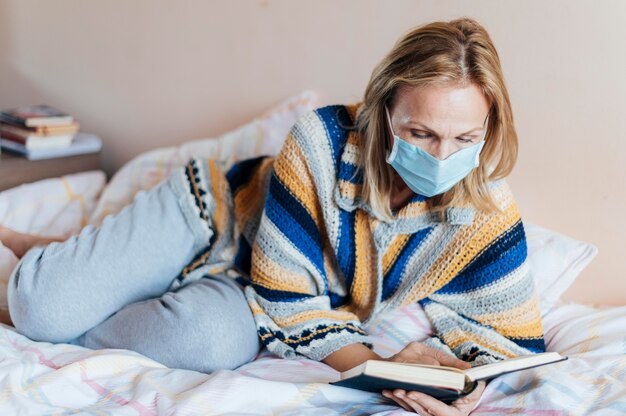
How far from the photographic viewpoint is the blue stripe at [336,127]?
1224 millimetres

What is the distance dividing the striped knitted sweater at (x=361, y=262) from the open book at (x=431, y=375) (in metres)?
0.21

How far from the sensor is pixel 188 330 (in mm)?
1165

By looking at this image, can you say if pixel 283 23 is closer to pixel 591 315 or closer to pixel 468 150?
pixel 468 150

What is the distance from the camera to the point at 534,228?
4.73 feet

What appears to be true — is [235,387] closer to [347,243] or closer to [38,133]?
[347,243]

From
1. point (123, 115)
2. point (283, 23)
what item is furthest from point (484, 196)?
point (123, 115)

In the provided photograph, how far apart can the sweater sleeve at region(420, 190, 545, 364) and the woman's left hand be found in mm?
144

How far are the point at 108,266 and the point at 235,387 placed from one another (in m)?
0.44

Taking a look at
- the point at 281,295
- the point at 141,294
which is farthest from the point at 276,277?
the point at 141,294

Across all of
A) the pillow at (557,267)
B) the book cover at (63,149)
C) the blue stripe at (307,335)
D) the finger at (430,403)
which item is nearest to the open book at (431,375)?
the finger at (430,403)

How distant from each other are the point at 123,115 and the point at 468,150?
1322 millimetres

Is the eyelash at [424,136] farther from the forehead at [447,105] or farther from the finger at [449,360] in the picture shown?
the finger at [449,360]

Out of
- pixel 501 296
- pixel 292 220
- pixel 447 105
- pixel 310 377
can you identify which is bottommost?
pixel 310 377

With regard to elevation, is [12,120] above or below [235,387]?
above
